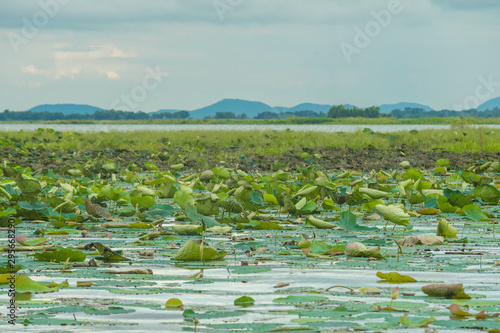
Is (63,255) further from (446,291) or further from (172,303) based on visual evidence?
(446,291)

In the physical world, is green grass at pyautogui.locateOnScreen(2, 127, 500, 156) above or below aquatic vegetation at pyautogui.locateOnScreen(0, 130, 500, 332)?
above

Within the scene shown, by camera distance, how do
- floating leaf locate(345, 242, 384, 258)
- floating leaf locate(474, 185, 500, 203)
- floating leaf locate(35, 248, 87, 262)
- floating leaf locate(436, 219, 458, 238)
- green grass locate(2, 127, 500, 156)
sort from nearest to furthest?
floating leaf locate(35, 248, 87, 262) < floating leaf locate(345, 242, 384, 258) < floating leaf locate(436, 219, 458, 238) < floating leaf locate(474, 185, 500, 203) < green grass locate(2, 127, 500, 156)

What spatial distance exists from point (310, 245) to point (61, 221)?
224 centimetres

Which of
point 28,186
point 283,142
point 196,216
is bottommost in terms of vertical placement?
point 196,216

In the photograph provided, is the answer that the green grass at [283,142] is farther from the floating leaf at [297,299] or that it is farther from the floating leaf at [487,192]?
the floating leaf at [297,299]

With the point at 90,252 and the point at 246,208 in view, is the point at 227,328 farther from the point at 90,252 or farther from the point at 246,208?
the point at 246,208

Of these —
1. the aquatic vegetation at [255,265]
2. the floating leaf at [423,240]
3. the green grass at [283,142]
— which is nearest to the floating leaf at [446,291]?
the aquatic vegetation at [255,265]

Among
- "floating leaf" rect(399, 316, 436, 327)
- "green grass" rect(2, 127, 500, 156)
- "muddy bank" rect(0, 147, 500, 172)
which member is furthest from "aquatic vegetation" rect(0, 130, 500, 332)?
"green grass" rect(2, 127, 500, 156)

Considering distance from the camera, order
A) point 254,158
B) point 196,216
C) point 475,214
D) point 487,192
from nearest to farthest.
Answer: point 196,216 → point 475,214 → point 487,192 → point 254,158

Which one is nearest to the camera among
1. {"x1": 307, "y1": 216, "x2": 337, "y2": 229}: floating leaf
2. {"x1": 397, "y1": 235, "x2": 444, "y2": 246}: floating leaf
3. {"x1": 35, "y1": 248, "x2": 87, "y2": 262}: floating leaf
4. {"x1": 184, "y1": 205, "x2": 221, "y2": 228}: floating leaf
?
{"x1": 35, "y1": 248, "x2": 87, "y2": 262}: floating leaf

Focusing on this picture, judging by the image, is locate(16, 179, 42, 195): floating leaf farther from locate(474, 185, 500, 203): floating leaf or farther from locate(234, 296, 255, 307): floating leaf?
locate(474, 185, 500, 203): floating leaf

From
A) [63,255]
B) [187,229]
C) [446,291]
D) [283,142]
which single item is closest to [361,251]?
[446,291]

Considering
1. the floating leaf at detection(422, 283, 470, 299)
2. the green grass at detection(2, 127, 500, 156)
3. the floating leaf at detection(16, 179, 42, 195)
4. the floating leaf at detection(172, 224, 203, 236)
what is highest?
the green grass at detection(2, 127, 500, 156)

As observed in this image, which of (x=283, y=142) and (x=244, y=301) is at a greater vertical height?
(x=283, y=142)
